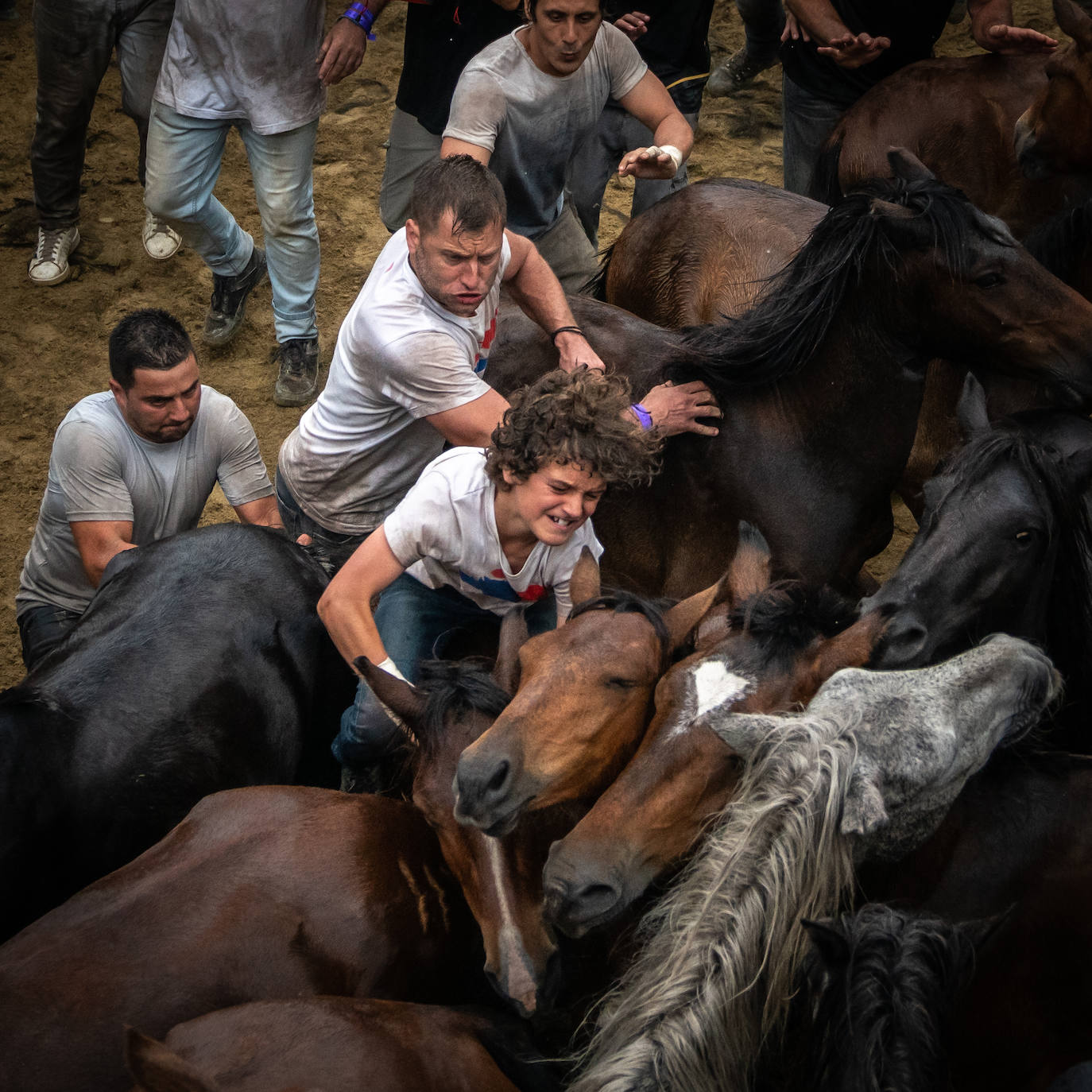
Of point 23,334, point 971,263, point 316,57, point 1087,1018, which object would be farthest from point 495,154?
point 1087,1018

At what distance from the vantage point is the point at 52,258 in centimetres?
578

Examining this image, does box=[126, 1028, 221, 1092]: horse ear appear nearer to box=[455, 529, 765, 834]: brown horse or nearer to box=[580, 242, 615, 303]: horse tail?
box=[455, 529, 765, 834]: brown horse

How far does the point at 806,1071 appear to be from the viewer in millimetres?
1681

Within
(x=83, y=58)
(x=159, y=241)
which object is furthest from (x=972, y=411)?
(x=159, y=241)

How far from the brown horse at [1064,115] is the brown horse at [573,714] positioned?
2.96 meters

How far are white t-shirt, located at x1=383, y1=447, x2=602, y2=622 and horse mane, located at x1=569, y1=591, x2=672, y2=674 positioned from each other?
0.41m

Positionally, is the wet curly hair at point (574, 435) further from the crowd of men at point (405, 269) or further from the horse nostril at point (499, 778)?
the horse nostril at point (499, 778)

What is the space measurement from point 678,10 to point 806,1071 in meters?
4.75

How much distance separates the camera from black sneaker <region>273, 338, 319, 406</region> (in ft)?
17.4

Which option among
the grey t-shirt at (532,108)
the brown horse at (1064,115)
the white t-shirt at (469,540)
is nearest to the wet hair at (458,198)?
the white t-shirt at (469,540)

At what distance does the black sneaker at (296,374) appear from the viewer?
→ 530 cm

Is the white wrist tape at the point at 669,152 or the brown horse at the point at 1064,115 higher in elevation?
the brown horse at the point at 1064,115

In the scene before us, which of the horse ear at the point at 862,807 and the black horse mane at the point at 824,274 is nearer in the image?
the horse ear at the point at 862,807

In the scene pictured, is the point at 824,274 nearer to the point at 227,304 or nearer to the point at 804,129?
the point at 804,129
